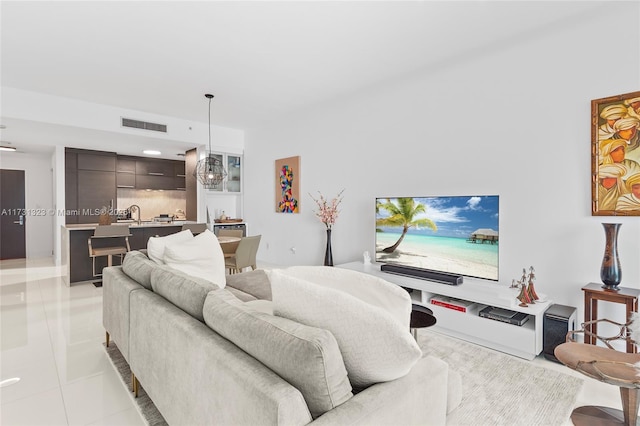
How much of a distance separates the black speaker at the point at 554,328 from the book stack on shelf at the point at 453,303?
0.57m

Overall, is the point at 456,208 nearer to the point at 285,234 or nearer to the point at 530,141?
the point at 530,141

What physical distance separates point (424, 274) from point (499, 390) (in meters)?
1.39

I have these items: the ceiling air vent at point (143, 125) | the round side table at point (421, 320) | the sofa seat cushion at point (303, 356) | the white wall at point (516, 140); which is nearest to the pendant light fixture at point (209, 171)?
the ceiling air vent at point (143, 125)

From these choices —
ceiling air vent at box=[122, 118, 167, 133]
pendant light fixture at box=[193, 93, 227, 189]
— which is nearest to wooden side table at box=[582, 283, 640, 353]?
pendant light fixture at box=[193, 93, 227, 189]

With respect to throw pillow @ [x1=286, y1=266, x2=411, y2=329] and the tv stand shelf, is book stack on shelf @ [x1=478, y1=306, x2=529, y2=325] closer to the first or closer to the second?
the tv stand shelf

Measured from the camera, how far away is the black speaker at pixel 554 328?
250 centimetres

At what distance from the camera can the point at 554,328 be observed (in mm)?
2535

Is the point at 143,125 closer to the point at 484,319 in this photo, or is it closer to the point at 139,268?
the point at 139,268

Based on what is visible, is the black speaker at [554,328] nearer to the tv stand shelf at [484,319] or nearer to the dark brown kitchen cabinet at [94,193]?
the tv stand shelf at [484,319]

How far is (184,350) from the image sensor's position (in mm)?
1383

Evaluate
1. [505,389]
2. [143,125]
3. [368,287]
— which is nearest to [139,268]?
[368,287]

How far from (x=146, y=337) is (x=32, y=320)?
2524mm

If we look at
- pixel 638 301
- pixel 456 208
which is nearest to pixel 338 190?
pixel 456 208

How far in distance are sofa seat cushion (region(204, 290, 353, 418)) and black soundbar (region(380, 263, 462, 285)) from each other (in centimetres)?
247
